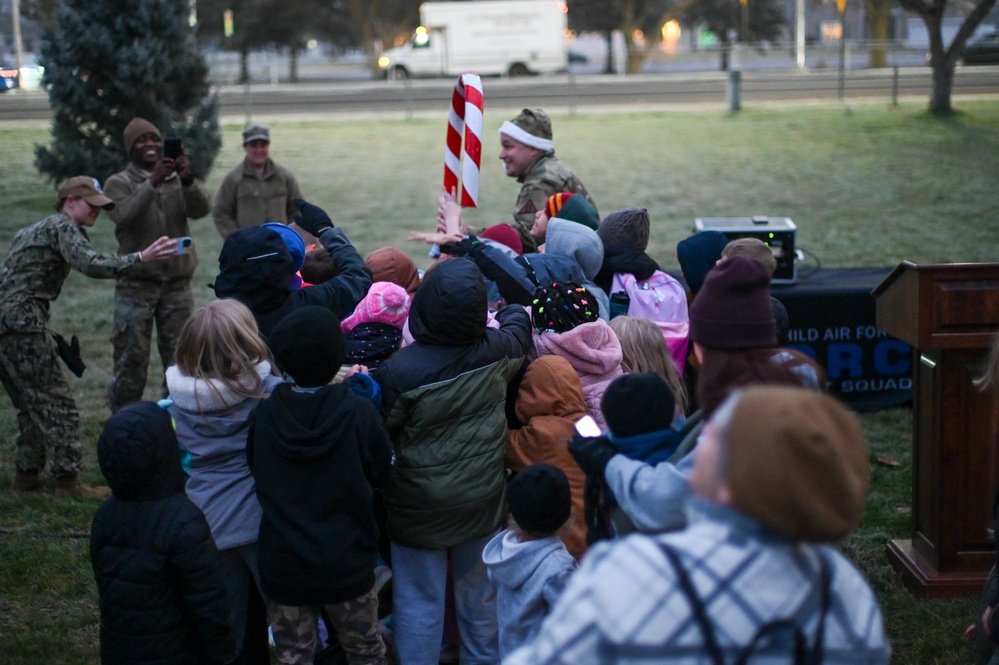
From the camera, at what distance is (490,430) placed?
3.78 metres

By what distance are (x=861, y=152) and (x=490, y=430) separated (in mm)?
17318

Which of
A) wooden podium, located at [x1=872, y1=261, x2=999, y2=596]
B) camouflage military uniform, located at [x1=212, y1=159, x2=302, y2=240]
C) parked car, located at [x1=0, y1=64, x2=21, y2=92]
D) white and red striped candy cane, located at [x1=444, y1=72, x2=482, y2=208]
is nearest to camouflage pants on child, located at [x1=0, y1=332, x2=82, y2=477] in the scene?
white and red striped candy cane, located at [x1=444, y1=72, x2=482, y2=208]

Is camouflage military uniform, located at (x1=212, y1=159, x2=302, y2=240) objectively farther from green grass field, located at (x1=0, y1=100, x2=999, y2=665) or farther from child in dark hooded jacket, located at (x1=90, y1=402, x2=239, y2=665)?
child in dark hooded jacket, located at (x1=90, y1=402, x2=239, y2=665)

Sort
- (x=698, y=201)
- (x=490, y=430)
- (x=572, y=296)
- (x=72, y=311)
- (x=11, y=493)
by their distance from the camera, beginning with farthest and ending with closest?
1. (x=698, y=201)
2. (x=72, y=311)
3. (x=11, y=493)
4. (x=572, y=296)
5. (x=490, y=430)

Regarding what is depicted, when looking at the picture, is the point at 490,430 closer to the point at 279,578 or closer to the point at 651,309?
the point at 279,578

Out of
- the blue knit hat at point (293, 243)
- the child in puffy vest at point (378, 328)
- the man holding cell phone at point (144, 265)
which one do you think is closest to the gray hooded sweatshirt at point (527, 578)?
the child in puffy vest at point (378, 328)

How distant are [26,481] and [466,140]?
319 centimetres

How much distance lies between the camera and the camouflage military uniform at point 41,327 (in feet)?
17.9

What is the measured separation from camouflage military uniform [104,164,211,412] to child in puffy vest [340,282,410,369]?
2.91m

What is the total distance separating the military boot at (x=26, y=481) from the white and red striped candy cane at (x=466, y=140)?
113 inches

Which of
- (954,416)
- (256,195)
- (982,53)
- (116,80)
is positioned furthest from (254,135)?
(982,53)

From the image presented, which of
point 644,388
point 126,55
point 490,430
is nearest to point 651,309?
point 490,430

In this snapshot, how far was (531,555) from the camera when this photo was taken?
324 cm

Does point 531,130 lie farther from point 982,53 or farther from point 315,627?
point 982,53
